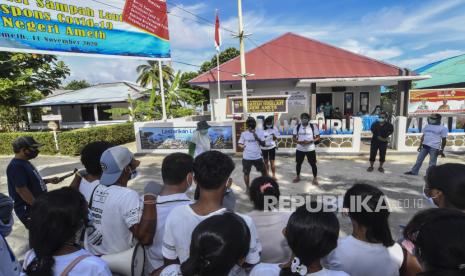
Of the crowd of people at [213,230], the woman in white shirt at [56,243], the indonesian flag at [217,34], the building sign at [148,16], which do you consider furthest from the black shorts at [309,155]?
the indonesian flag at [217,34]

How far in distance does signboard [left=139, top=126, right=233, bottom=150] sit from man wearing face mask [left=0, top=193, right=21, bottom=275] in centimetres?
765

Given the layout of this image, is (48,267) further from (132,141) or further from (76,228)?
(132,141)

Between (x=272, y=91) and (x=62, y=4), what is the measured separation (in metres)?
10.8

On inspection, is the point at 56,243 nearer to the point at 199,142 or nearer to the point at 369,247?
the point at 369,247

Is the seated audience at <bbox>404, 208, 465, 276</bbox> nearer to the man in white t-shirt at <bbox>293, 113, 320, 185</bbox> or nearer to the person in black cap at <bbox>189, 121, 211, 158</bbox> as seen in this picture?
the person in black cap at <bbox>189, 121, 211, 158</bbox>

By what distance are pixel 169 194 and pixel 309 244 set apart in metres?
1.03

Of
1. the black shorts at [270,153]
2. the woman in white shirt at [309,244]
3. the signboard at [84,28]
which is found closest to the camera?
the woman in white shirt at [309,244]

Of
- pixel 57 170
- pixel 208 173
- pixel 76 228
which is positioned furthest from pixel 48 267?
pixel 57 170

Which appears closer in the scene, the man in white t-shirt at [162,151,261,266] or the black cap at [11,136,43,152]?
the man in white t-shirt at [162,151,261,266]

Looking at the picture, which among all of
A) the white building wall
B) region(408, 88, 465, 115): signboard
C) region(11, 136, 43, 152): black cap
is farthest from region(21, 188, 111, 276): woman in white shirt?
the white building wall

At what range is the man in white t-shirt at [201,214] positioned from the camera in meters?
1.52

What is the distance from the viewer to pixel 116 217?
1712 millimetres

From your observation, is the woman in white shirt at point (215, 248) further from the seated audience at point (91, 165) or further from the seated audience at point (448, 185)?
the seated audience at point (448, 185)

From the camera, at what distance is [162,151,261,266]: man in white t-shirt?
1518mm
